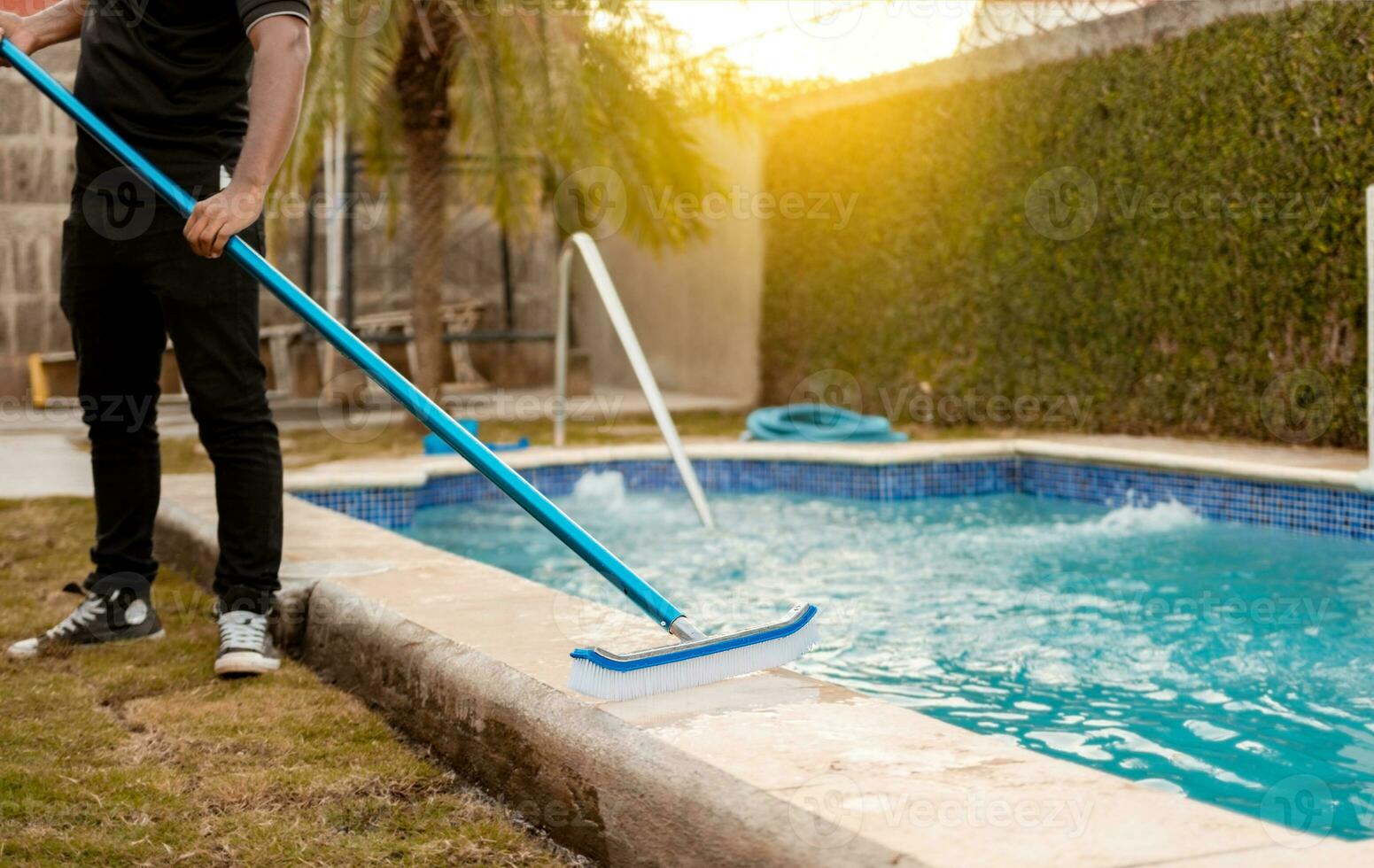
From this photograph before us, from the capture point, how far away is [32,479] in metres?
5.46

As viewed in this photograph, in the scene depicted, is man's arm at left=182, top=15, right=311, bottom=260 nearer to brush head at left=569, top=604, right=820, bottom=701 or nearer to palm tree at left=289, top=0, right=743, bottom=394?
brush head at left=569, top=604, right=820, bottom=701

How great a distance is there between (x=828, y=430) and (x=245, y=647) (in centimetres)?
474

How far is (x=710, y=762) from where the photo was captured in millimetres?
1581

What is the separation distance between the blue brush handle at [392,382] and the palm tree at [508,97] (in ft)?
12.7

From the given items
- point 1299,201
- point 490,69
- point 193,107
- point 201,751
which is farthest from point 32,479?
point 1299,201

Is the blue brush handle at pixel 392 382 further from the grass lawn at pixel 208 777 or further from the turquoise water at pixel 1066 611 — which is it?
the turquoise water at pixel 1066 611

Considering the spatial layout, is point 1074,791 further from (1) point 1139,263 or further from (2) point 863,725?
(1) point 1139,263

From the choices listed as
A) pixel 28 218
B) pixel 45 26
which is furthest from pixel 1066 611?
pixel 28 218

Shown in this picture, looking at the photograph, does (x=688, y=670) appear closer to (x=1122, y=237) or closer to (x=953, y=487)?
(x=953, y=487)

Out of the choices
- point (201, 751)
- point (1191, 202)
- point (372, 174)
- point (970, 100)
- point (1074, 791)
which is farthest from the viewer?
point (372, 174)

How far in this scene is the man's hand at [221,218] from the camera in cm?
232

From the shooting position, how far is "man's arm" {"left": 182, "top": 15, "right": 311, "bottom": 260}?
7.72ft

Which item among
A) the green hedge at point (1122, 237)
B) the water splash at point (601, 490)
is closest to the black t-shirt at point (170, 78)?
the water splash at point (601, 490)

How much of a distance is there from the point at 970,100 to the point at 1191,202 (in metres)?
1.66
